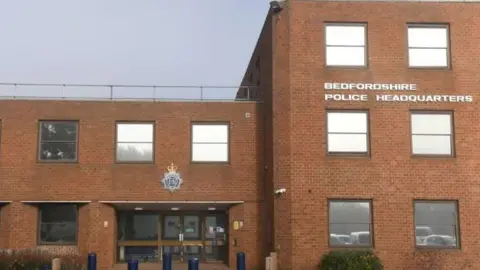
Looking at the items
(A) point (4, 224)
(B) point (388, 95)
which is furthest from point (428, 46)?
(A) point (4, 224)

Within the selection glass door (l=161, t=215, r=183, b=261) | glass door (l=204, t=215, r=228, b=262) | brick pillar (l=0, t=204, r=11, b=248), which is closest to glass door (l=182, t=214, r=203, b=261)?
glass door (l=161, t=215, r=183, b=261)

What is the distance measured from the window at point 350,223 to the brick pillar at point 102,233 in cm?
804

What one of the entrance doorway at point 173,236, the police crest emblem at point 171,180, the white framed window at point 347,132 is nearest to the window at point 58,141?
the entrance doorway at point 173,236

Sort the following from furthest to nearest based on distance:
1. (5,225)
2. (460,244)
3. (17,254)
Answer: (5,225) → (460,244) → (17,254)

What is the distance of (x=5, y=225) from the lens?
78.9 ft

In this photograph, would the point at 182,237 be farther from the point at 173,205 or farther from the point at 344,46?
the point at 344,46

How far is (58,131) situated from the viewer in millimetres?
24734

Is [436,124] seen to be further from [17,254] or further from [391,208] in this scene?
[17,254]

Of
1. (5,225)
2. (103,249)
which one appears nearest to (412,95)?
(103,249)

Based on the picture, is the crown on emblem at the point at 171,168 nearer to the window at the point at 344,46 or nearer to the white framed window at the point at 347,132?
the white framed window at the point at 347,132

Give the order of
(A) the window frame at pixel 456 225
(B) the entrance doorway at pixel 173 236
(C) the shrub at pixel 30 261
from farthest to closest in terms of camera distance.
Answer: (B) the entrance doorway at pixel 173 236 < (A) the window frame at pixel 456 225 < (C) the shrub at pixel 30 261

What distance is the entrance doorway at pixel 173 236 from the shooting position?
26000 mm

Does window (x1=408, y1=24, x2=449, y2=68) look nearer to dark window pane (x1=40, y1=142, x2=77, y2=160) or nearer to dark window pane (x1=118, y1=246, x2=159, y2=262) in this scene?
dark window pane (x1=118, y1=246, x2=159, y2=262)

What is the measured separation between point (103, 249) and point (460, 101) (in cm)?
1345
